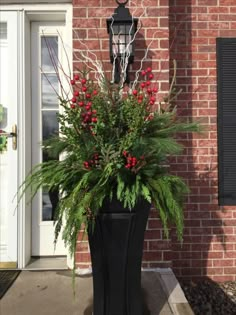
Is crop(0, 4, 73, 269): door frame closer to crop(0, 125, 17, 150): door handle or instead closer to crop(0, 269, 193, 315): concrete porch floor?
crop(0, 125, 17, 150): door handle

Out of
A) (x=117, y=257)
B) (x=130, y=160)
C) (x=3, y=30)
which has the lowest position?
(x=117, y=257)

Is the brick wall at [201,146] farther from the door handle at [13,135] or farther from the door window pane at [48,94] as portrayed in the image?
the door handle at [13,135]

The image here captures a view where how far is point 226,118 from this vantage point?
3404 mm

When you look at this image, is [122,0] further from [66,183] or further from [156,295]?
[156,295]

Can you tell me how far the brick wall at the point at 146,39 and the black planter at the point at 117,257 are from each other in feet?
2.98

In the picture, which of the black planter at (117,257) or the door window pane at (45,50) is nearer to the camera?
the black planter at (117,257)

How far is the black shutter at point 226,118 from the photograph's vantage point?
3402mm


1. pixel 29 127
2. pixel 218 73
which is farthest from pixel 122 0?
pixel 29 127

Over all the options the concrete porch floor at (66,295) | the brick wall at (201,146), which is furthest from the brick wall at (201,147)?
the concrete porch floor at (66,295)

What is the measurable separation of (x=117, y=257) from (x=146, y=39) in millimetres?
1813

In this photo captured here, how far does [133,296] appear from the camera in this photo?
217cm

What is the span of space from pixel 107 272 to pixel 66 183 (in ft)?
1.79

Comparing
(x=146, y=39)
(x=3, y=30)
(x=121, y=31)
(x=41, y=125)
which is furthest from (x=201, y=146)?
(x=3, y=30)

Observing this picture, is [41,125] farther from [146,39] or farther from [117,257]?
[117,257]
